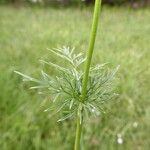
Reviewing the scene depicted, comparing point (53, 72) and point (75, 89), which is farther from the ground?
point (75, 89)

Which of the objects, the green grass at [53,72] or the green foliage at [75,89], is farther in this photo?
the green grass at [53,72]

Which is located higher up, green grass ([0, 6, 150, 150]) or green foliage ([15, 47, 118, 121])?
green foliage ([15, 47, 118, 121])

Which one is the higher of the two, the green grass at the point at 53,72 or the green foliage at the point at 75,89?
the green foliage at the point at 75,89

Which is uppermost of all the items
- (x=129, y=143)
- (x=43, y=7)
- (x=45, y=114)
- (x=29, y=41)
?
(x=43, y=7)

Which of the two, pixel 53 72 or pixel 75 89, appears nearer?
pixel 75 89

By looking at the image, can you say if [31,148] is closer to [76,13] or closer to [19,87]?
[19,87]

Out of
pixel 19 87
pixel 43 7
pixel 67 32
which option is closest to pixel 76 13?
pixel 43 7

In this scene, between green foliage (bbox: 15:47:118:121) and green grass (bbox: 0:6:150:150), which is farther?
green grass (bbox: 0:6:150:150)

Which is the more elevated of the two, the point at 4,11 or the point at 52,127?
the point at 4,11
